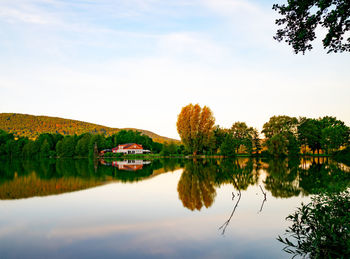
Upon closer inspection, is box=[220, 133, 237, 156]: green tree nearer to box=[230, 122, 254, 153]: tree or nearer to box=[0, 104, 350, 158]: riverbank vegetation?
box=[0, 104, 350, 158]: riverbank vegetation

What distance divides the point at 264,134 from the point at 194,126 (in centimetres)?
2098

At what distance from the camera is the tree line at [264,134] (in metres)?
57.4

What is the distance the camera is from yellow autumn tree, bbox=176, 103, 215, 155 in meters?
56.9

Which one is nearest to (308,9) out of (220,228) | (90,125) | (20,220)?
(220,228)

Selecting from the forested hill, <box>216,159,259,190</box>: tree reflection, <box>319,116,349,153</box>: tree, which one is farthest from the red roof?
<box>216,159,259,190</box>: tree reflection

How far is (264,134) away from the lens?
66938 millimetres

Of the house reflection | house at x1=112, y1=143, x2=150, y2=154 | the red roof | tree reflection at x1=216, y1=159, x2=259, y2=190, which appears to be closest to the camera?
tree reflection at x1=216, y1=159, x2=259, y2=190

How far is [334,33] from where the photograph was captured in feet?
24.8

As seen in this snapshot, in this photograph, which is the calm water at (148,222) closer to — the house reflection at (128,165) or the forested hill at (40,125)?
the house reflection at (128,165)

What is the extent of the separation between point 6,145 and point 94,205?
303ft

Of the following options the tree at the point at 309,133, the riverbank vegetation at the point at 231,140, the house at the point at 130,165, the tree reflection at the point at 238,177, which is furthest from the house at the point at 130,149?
the tree reflection at the point at 238,177

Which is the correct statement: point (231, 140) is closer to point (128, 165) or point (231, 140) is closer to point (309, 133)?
point (309, 133)

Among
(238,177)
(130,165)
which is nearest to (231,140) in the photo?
(130,165)

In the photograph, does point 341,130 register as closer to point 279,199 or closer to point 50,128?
point 279,199
